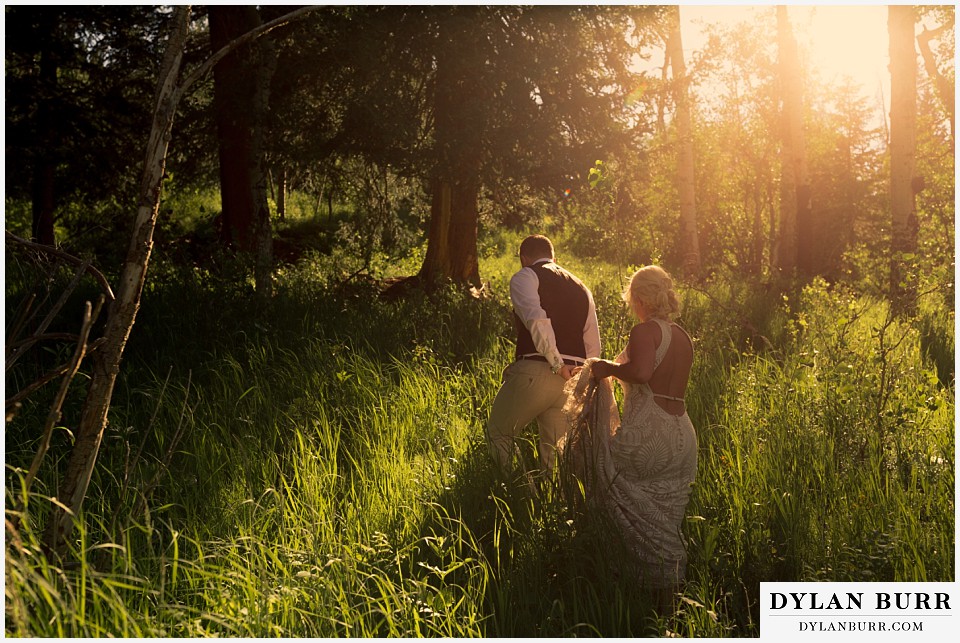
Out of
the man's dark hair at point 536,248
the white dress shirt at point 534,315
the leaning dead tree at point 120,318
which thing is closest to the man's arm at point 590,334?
the white dress shirt at point 534,315

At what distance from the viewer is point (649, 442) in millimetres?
4160

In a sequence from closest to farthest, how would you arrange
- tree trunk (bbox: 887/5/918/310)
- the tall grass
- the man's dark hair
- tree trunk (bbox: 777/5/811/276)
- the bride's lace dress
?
the tall grass
the bride's lace dress
the man's dark hair
tree trunk (bbox: 887/5/918/310)
tree trunk (bbox: 777/5/811/276)

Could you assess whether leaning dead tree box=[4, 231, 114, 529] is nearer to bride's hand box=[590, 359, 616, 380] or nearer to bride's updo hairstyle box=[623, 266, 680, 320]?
bride's hand box=[590, 359, 616, 380]

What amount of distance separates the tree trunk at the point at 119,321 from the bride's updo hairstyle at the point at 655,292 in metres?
2.53

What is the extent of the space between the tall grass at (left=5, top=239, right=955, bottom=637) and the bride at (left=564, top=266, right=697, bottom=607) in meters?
0.20

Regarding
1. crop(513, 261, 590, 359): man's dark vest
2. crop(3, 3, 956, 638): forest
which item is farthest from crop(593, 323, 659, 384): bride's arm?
crop(513, 261, 590, 359): man's dark vest

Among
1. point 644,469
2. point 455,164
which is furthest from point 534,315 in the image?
point 455,164

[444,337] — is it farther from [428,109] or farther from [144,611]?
[144,611]

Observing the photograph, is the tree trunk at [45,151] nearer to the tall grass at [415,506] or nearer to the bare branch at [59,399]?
the tall grass at [415,506]

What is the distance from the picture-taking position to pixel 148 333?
815 cm

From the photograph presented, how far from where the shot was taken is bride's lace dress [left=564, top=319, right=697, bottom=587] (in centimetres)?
404

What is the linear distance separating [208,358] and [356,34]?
478 cm

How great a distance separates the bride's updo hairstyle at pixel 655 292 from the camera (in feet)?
A: 13.8

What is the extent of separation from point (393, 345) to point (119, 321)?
17.4 ft
